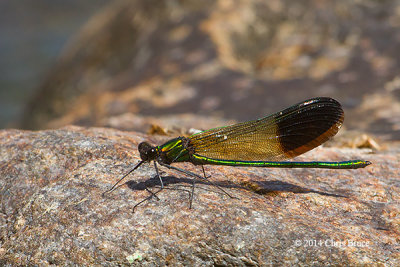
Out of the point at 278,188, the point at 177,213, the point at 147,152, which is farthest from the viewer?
the point at 278,188

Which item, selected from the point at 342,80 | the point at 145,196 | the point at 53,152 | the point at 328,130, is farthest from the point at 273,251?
the point at 342,80

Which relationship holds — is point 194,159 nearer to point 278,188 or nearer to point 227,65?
point 278,188

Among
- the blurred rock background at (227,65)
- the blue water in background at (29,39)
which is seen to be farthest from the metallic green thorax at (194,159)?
the blue water in background at (29,39)

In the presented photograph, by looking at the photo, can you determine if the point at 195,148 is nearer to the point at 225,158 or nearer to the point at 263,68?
the point at 225,158

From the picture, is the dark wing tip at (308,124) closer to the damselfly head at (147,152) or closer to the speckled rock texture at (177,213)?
the speckled rock texture at (177,213)

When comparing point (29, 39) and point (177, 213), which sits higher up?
point (29, 39)

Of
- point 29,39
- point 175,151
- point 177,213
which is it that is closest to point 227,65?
point 175,151

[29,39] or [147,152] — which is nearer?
[147,152]

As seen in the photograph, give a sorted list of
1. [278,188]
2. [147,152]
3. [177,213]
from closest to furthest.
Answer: [177,213], [147,152], [278,188]

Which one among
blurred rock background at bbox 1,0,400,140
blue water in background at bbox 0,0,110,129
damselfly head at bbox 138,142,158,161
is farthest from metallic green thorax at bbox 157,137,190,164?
blue water in background at bbox 0,0,110,129
